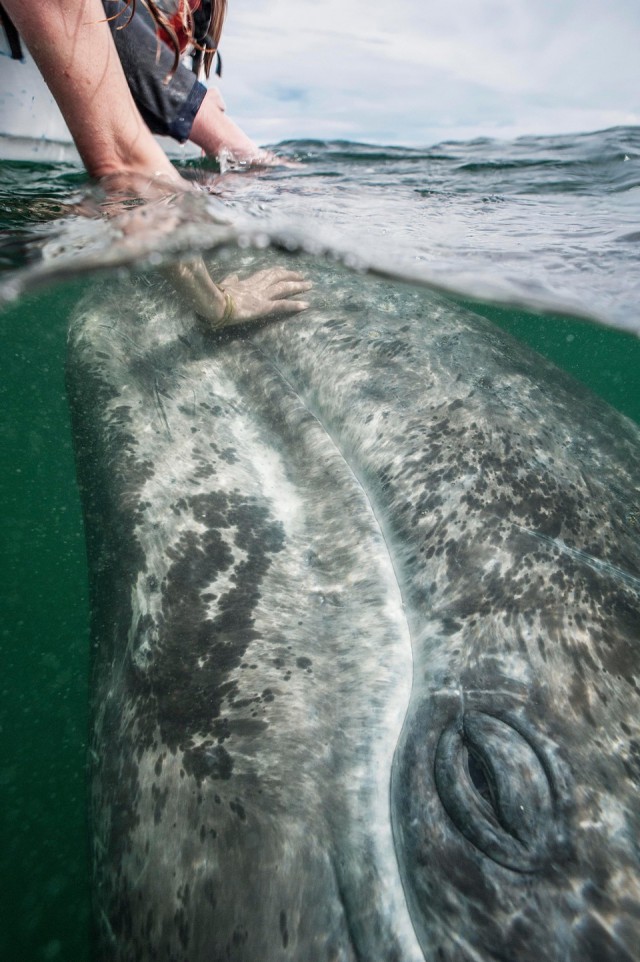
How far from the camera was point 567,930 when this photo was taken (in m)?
1.37

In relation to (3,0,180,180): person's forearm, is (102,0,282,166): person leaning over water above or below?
above

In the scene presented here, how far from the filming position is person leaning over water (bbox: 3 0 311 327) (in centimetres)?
254

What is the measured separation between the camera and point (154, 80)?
14.1 feet

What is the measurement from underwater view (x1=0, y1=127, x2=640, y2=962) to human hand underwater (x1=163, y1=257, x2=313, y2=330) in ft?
0.38

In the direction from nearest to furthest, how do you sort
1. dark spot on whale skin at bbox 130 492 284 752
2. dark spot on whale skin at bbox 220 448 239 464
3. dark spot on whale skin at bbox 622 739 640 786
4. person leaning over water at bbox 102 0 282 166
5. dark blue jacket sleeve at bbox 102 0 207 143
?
dark spot on whale skin at bbox 622 739 640 786 < dark spot on whale skin at bbox 130 492 284 752 < dark spot on whale skin at bbox 220 448 239 464 < person leaning over water at bbox 102 0 282 166 < dark blue jacket sleeve at bbox 102 0 207 143

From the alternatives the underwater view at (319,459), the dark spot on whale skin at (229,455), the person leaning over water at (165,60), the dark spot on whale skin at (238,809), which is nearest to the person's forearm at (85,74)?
the underwater view at (319,459)

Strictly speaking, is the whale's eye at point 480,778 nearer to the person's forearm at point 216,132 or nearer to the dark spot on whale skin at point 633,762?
the dark spot on whale skin at point 633,762

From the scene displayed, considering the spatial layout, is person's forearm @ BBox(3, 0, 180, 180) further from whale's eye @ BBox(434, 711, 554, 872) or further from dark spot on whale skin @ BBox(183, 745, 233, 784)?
whale's eye @ BBox(434, 711, 554, 872)

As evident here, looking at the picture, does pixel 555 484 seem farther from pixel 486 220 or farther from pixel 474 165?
pixel 474 165

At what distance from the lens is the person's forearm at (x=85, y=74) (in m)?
2.51

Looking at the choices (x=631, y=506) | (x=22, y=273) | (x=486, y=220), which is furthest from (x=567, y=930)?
(x=486, y=220)

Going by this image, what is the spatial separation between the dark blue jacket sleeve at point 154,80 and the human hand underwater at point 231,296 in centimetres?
163

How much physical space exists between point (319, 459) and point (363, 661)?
1172 mm

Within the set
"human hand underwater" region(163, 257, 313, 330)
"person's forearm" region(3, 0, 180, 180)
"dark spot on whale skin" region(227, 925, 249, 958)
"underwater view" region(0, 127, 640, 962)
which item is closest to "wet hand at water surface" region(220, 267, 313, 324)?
"human hand underwater" region(163, 257, 313, 330)
